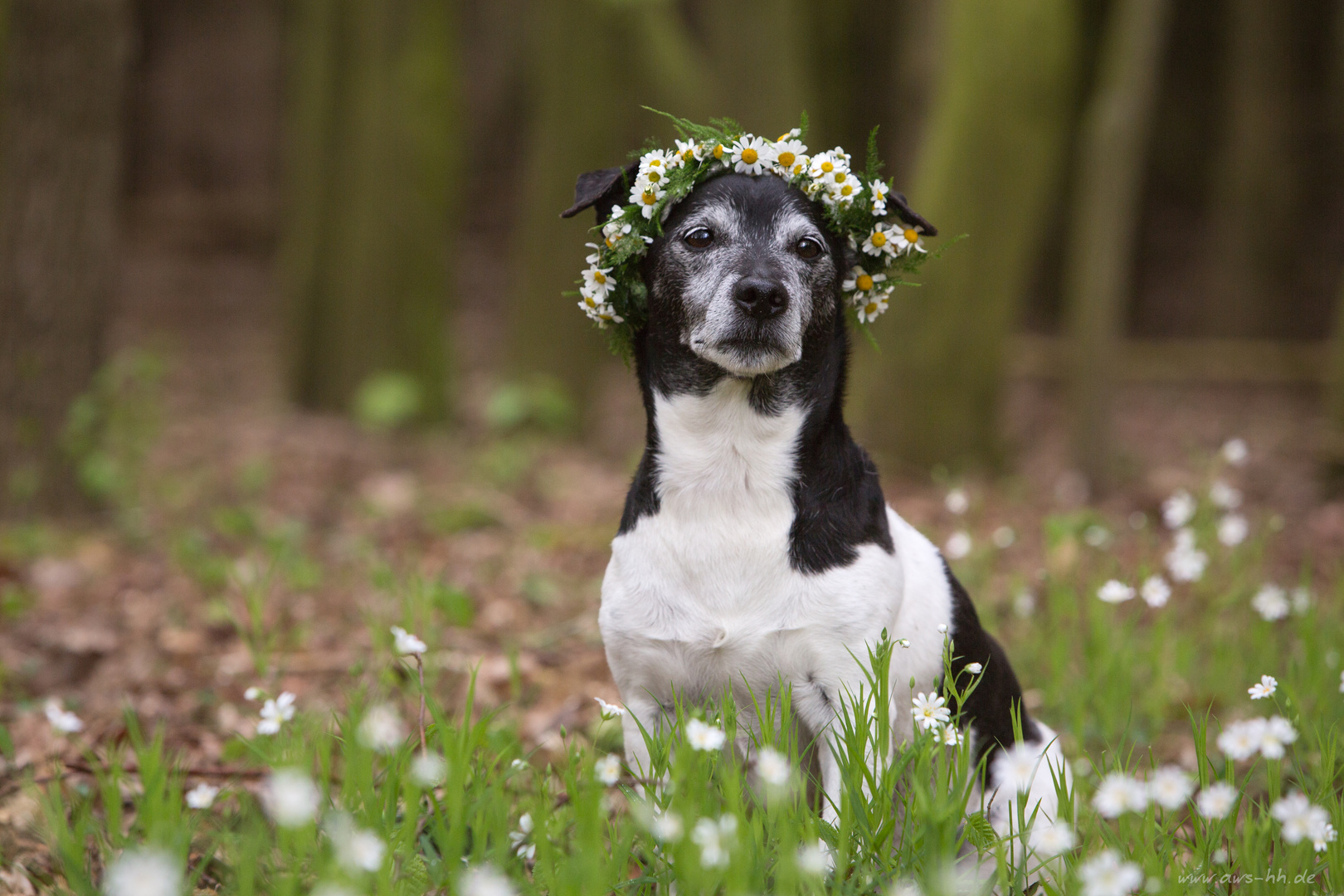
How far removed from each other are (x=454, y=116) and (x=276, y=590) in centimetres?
569

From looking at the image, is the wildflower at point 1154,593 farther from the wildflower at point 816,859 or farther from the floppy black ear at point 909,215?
the wildflower at point 816,859

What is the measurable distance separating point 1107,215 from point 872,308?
14.3 ft

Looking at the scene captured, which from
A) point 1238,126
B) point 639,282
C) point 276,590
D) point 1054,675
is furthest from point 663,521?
point 1238,126

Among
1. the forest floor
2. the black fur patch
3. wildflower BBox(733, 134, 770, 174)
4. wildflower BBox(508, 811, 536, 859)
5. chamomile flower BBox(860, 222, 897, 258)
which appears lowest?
the forest floor

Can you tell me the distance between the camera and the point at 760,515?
2797 mm

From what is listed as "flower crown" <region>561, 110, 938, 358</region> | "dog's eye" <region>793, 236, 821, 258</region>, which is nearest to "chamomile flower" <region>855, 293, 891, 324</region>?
"flower crown" <region>561, 110, 938, 358</region>

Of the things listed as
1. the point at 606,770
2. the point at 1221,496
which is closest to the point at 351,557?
the point at 606,770

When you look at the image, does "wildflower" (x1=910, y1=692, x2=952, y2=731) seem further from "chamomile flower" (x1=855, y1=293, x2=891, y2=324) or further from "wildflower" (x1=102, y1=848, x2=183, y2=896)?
"wildflower" (x1=102, y1=848, x2=183, y2=896)

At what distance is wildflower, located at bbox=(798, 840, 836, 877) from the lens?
1.97 m

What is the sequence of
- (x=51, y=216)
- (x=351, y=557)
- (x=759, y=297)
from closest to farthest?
(x=759, y=297) < (x=351, y=557) < (x=51, y=216)

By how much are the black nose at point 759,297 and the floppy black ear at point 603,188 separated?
1.69 ft

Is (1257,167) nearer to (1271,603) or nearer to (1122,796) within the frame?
(1271,603)

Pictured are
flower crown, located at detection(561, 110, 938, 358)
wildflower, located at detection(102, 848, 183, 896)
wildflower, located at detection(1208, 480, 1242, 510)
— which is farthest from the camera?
wildflower, located at detection(1208, 480, 1242, 510)

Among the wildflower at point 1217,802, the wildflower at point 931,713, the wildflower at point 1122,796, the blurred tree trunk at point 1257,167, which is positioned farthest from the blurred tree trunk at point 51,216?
the blurred tree trunk at point 1257,167
